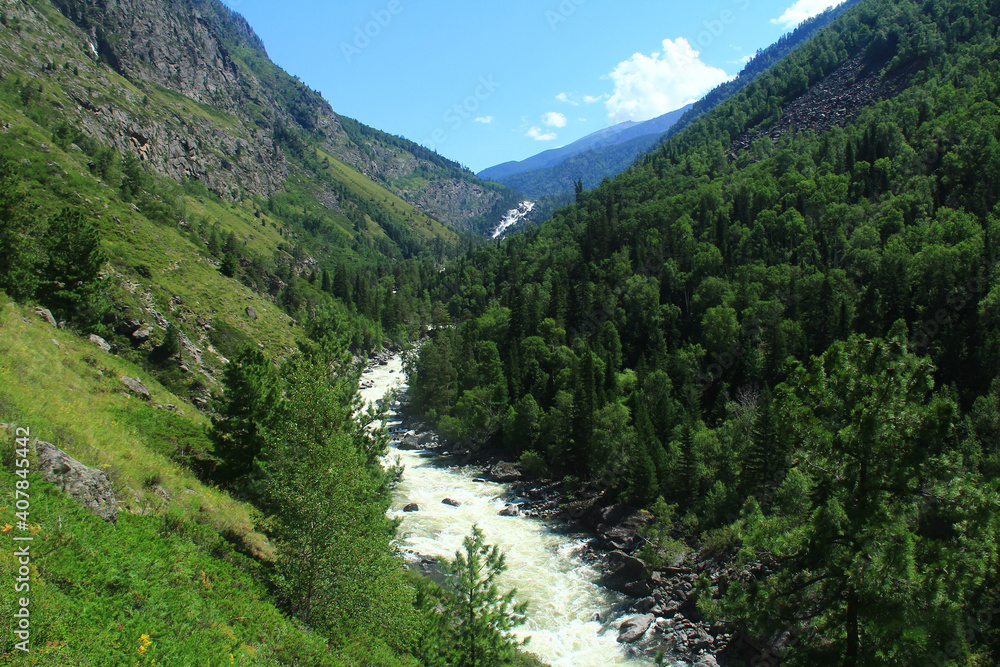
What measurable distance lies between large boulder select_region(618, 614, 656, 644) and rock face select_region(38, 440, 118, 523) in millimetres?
30393

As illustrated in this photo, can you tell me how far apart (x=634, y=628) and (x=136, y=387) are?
3366 cm

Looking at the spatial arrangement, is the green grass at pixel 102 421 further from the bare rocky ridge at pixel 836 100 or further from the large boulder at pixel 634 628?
the bare rocky ridge at pixel 836 100

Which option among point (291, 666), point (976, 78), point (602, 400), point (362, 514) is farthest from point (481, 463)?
point (976, 78)

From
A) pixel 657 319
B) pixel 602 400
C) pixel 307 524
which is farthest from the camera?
pixel 657 319

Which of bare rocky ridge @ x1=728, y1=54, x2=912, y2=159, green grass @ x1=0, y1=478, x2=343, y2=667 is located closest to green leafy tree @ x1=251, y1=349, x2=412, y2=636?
green grass @ x1=0, y1=478, x2=343, y2=667

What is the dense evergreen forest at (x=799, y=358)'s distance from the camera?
11469 millimetres

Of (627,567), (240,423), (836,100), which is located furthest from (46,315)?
(836,100)

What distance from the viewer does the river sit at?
32.0m

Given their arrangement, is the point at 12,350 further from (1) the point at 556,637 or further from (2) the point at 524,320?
(2) the point at 524,320

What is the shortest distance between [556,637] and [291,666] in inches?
973

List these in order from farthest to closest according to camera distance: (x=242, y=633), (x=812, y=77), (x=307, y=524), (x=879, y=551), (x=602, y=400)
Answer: (x=812, y=77)
(x=602, y=400)
(x=307, y=524)
(x=242, y=633)
(x=879, y=551)

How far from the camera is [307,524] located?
15906 mm

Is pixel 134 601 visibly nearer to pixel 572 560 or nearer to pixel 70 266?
pixel 70 266

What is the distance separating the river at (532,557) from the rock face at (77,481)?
1448 centimetres
